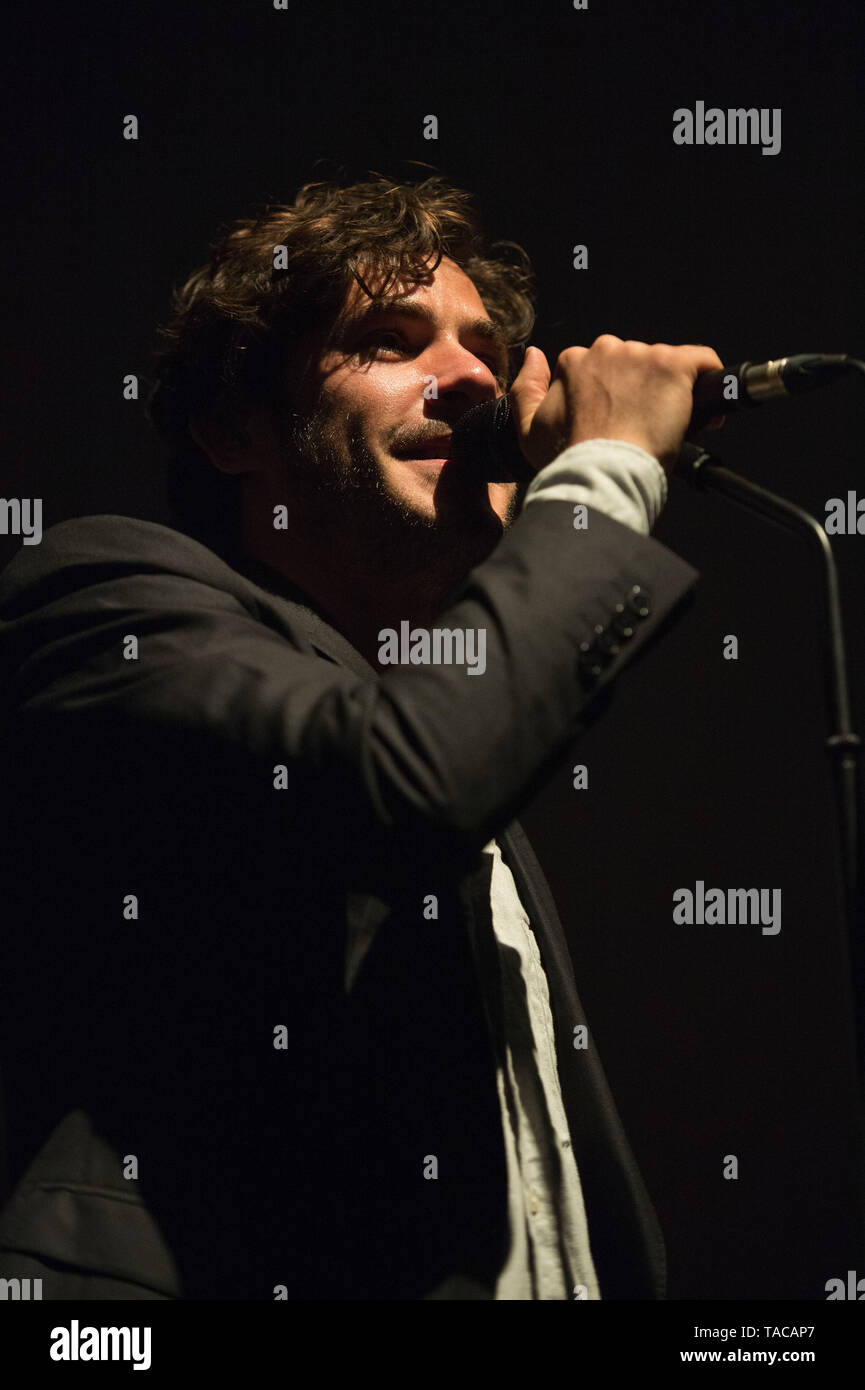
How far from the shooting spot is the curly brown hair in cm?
169

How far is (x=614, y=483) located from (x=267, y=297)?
0.87m

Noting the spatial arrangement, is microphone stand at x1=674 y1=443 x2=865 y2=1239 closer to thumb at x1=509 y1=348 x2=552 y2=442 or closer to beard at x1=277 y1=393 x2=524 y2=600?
thumb at x1=509 y1=348 x2=552 y2=442

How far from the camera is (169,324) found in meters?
1.87

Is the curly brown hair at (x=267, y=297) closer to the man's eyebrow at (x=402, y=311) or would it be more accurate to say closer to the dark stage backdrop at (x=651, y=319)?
the man's eyebrow at (x=402, y=311)

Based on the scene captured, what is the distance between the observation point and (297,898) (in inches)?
43.0

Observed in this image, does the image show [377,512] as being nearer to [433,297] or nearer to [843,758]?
[433,297]

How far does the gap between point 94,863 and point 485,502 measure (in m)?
0.65

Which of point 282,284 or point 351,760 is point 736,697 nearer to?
point 282,284

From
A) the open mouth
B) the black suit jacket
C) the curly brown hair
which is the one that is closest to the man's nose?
the open mouth

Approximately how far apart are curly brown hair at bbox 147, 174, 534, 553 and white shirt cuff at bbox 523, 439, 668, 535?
69 cm

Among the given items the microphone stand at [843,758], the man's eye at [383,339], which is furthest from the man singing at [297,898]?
the man's eye at [383,339]

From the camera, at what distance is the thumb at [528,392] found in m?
1.21

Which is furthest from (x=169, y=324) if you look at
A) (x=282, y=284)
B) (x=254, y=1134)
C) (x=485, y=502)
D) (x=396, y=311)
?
(x=254, y=1134)

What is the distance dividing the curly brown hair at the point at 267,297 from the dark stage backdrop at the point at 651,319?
0.13 m
